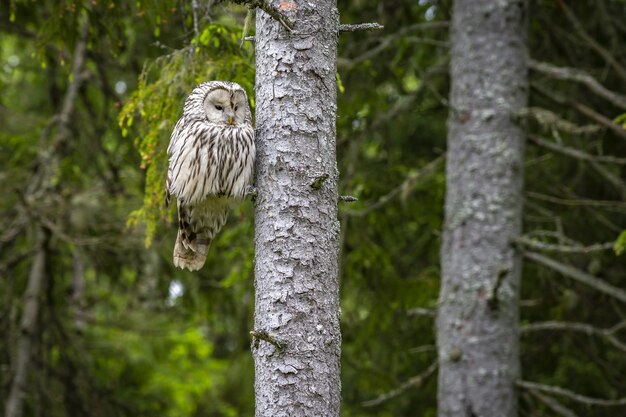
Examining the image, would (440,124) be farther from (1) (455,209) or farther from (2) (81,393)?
(2) (81,393)

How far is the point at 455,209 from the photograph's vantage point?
705cm

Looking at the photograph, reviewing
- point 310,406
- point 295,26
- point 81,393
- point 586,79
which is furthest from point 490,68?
point 81,393

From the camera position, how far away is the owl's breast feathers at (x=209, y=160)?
428 cm

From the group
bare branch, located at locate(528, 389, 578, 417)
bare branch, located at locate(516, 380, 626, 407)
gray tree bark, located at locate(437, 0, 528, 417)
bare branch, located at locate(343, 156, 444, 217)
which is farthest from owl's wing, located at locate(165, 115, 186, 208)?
bare branch, located at locate(528, 389, 578, 417)

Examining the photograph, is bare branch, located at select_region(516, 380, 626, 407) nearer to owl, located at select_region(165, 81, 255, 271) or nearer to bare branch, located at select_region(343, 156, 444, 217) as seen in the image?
bare branch, located at select_region(343, 156, 444, 217)

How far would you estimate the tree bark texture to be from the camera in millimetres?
3859

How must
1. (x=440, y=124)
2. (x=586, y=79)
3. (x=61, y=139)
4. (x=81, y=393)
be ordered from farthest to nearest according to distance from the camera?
1. (x=440, y=124)
2. (x=81, y=393)
3. (x=61, y=139)
4. (x=586, y=79)

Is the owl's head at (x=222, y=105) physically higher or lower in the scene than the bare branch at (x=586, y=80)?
lower

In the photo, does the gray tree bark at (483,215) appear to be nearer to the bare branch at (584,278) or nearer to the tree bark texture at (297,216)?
the bare branch at (584,278)

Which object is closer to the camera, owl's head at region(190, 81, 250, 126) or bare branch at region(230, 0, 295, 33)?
bare branch at region(230, 0, 295, 33)

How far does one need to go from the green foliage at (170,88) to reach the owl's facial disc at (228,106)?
2.22 feet

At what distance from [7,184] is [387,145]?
339cm

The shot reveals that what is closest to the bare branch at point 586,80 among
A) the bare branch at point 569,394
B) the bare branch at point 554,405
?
the bare branch at point 569,394

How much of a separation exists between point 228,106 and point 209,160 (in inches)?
10.8
